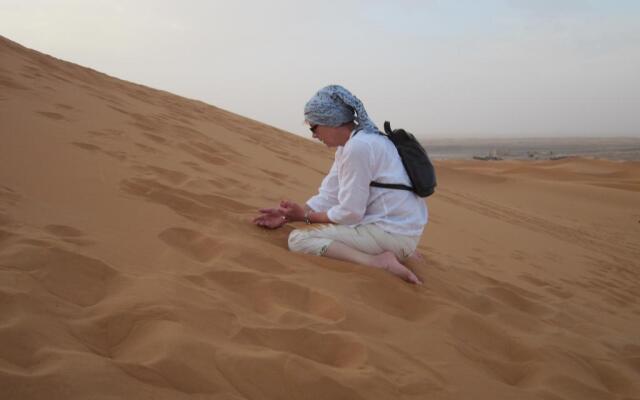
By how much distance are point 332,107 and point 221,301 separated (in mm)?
1213

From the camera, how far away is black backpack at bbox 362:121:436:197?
276 centimetres

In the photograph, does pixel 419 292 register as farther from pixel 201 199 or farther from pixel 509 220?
pixel 509 220

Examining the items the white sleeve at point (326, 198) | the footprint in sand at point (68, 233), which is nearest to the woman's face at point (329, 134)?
the white sleeve at point (326, 198)

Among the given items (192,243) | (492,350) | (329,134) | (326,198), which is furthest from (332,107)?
(492,350)

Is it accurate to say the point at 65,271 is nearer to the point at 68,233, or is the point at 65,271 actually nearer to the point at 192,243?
the point at 68,233

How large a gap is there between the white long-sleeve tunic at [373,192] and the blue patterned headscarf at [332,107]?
116 mm

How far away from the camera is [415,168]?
2779mm

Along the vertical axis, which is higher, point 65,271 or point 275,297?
point 65,271

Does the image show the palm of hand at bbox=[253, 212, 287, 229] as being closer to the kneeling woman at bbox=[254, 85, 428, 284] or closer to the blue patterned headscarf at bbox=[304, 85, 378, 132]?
the kneeling woman at bbox=[254, 85, 428, 284]

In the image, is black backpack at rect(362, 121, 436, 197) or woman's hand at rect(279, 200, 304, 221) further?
woman's hand at rect(279, 200, 304, 221)

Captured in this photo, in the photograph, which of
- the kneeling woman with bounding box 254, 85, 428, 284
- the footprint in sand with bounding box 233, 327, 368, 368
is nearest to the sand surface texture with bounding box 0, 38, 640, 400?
the footprint in sand with bounding box 233, 327, 368, 368

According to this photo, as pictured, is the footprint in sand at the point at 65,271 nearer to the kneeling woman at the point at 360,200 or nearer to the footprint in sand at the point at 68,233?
the footprint in sand at the point at 68,233

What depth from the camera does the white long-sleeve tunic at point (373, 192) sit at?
8.64ft

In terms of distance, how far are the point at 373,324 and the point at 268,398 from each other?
0.78 m
